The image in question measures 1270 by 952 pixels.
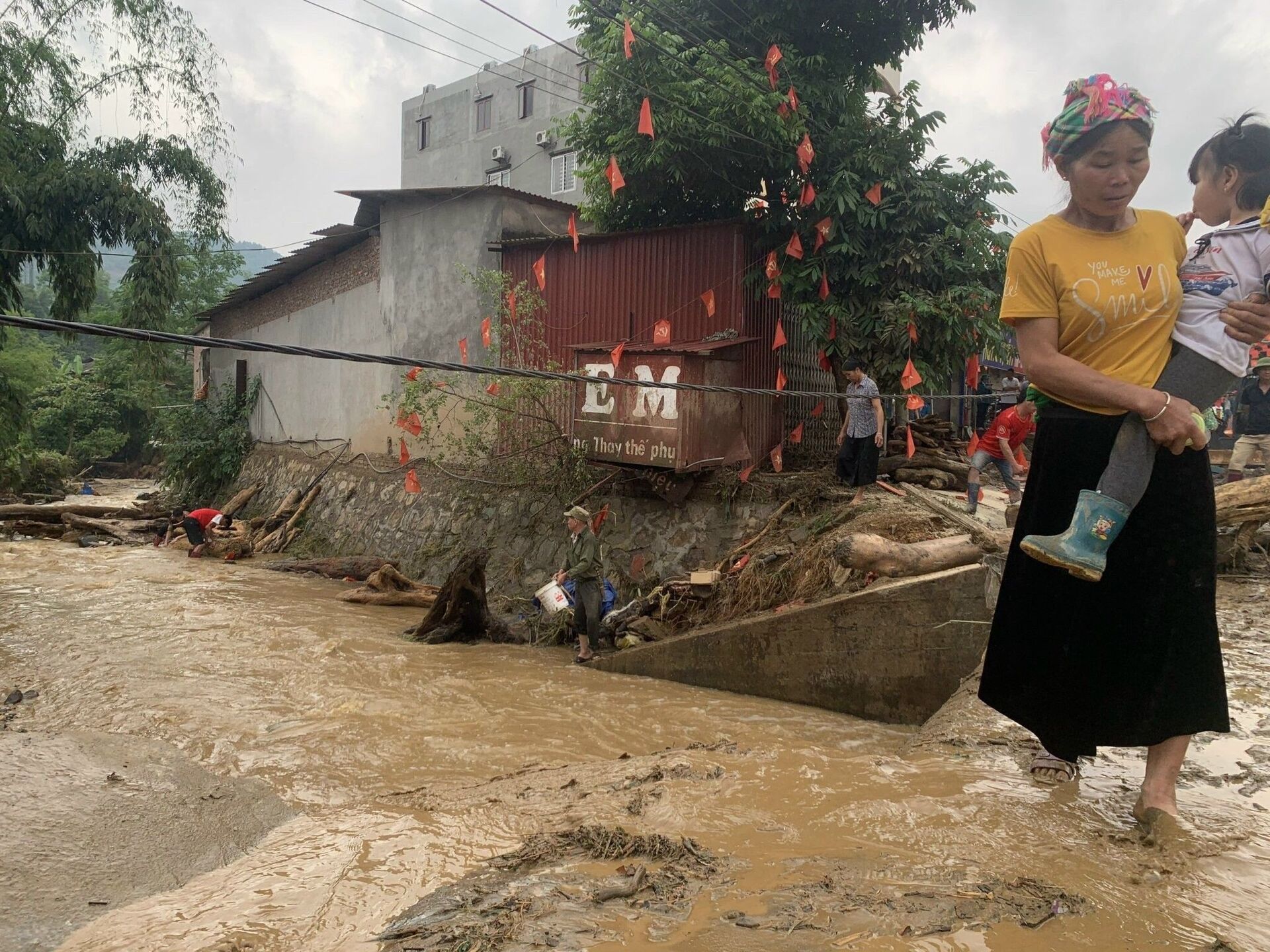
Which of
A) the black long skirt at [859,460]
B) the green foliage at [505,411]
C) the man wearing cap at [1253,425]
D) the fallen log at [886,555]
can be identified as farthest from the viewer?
the green foliage at [505,411]

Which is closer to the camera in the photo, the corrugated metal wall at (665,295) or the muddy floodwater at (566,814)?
the muddy floodwater at (566,814)

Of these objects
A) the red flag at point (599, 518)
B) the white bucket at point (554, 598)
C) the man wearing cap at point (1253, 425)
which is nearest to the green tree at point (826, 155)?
the man wearing cap at point (1253, 425)

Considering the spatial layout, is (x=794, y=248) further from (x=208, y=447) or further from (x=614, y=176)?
(x=208, y=447)

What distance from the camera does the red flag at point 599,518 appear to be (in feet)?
35.0

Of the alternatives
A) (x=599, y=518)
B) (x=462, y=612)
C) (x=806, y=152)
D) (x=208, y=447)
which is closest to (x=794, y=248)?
(x=806, y=152)

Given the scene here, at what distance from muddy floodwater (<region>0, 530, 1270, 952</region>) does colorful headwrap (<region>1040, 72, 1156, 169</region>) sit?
2.02 metres

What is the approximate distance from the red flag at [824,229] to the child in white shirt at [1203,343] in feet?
25.2

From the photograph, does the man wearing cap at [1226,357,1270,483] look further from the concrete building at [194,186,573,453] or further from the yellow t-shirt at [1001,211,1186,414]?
the concrete building at [194,186,573,453]

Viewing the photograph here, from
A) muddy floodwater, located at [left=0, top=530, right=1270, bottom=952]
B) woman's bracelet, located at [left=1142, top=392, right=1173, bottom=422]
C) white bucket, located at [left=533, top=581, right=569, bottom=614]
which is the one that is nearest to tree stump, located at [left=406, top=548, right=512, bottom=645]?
white bucket, located at [left=533, top=581, right=569, bottom=614]

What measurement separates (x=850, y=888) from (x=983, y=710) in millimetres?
2173

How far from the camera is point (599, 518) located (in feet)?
35.0

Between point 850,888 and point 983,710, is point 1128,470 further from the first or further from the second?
point 983,710

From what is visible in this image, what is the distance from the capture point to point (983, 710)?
170 inches

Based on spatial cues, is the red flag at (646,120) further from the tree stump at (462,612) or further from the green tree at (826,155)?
the tree stump at (462,612)
